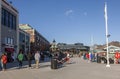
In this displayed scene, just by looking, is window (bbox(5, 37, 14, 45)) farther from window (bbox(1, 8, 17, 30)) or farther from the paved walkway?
the paved walkway

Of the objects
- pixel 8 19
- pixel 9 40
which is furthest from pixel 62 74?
pixel 8 19

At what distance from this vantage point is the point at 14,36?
68625mm

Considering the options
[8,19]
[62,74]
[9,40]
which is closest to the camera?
[62,74]

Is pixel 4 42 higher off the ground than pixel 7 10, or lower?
lower

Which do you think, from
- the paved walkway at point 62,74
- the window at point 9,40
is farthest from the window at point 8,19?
the paved walkway at point 62,74

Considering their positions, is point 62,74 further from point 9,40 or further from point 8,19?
point 8,19

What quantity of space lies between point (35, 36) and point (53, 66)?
8959 cm

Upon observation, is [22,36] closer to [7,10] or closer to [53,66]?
[7,10]

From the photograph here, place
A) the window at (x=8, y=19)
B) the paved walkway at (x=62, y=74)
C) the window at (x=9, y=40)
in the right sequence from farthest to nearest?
the window at (x=9, y=40) < the window at (x=8, y=19) < the paved walkway at (x=62, y=74)

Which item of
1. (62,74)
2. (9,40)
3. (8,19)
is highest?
(8,19)

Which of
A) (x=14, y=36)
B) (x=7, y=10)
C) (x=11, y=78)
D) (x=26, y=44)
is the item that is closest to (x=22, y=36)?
(x=26, y=44)

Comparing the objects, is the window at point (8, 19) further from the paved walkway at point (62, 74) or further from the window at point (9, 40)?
the paved walkway at point (62, 74)

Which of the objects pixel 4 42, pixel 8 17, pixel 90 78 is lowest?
pixel 90 78

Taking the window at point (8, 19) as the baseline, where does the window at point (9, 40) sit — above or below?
below
